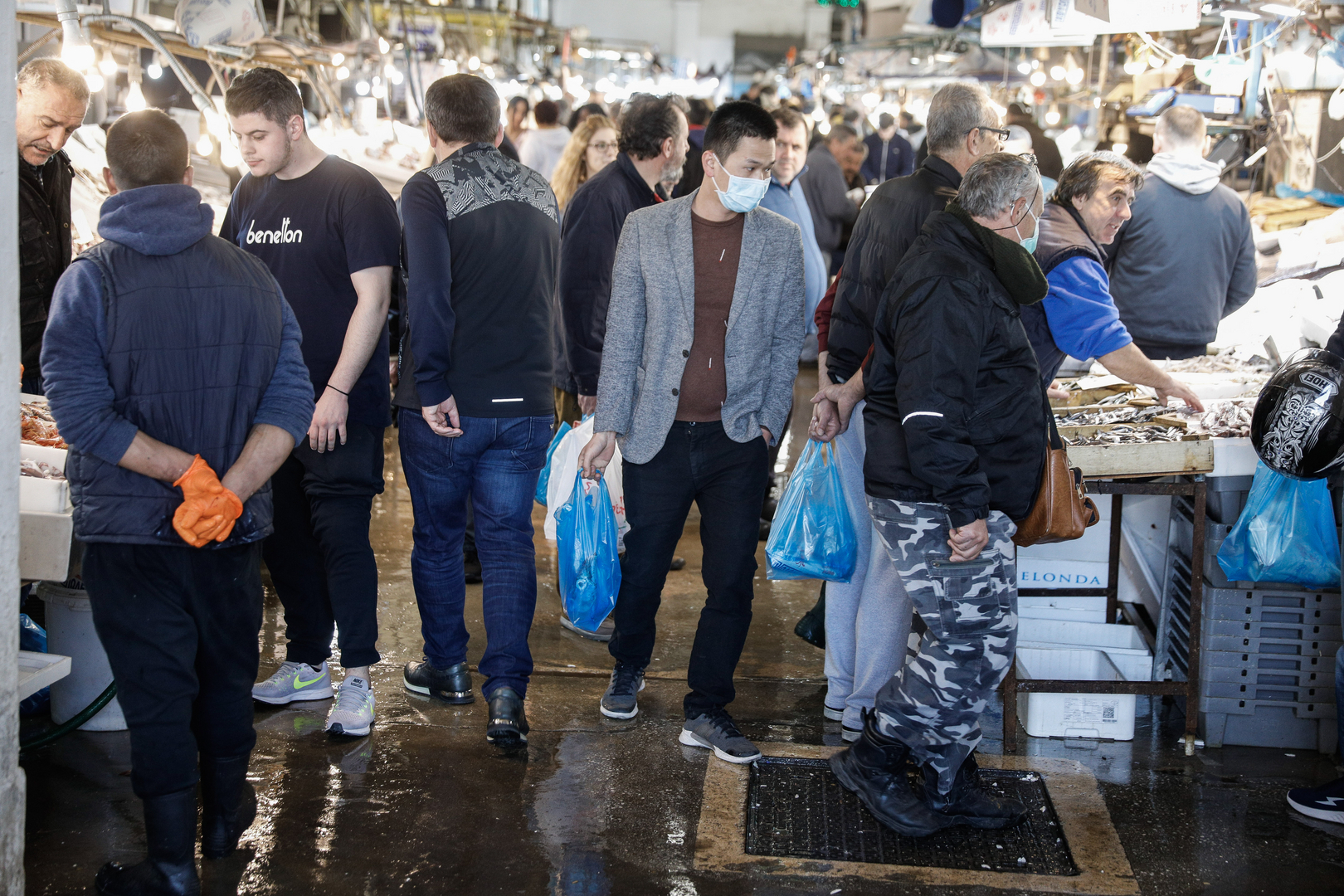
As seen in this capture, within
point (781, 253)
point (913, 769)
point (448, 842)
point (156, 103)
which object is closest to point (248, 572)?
point (448, 842)

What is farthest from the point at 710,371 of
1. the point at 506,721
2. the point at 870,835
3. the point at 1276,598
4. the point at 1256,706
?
the point at 1256,706

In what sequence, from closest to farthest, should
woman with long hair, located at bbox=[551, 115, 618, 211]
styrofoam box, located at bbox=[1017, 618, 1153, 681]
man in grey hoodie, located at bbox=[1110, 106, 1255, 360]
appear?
styrofoam box, located at bbox=[1017, 618, 1153, 681] < man in grey hoodie, located at bbox=[1110, 106, 1255, 360] < woman with long hair, located at bbox=[551, 115, 618, 211]

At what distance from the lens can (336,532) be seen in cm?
382

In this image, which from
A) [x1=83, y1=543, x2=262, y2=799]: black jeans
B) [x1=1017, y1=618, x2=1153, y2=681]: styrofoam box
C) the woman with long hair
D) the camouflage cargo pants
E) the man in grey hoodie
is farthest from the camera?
the woman with long hair

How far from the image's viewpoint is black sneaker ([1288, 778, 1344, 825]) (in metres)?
3.40

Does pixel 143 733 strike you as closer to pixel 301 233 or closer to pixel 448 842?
pixel 448 842

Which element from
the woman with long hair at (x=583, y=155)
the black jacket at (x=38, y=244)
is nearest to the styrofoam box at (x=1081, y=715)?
the woman with long hair at (x=583, y=155)

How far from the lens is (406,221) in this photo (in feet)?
12.0

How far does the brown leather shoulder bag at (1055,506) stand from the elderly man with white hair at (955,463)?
0.16ft

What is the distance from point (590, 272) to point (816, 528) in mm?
1385

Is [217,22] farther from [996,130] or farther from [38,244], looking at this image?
[996,130]

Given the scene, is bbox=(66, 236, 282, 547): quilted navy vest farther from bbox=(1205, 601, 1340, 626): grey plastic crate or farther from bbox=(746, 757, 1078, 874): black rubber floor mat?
bbox=(1205, 601, 1340, 626): grey plastic crate

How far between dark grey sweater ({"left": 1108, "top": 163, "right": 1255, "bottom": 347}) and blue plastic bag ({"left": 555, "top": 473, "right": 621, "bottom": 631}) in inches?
110

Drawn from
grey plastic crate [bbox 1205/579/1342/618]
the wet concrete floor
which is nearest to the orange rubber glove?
the wet concrete floor
